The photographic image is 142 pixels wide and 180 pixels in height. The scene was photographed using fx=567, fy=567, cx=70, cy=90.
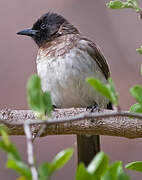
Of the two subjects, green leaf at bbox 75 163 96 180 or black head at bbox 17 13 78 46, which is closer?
green leaf at bbox 75 163 96 180

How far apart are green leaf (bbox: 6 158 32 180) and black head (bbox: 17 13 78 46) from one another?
2502 millimetres

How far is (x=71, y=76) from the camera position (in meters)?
3.09

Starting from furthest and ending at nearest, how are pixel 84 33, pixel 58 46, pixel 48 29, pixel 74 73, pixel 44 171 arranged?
pixel 84 33
pixel 48 29
pixel 58 46
pixel 74 73
pixel 44 171

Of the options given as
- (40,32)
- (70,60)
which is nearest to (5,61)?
(40,32)

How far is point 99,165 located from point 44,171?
0.11 metres

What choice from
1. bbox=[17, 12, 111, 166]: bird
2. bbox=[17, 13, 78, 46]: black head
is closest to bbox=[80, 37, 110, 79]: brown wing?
bbox=[17, 12, 111, 166]: bird

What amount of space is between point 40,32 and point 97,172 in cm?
254

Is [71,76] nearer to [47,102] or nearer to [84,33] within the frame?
[84,33]

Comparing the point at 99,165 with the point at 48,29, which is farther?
the point at 48,29

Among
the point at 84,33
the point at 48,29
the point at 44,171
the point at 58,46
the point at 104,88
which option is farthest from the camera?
the point at 84,33

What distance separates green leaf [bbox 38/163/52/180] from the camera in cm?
104

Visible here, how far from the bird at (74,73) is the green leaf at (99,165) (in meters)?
1.81

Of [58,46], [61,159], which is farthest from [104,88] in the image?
[58,46]

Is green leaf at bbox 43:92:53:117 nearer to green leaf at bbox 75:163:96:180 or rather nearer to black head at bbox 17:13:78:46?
green leaf at bbox 75:163:96:180
